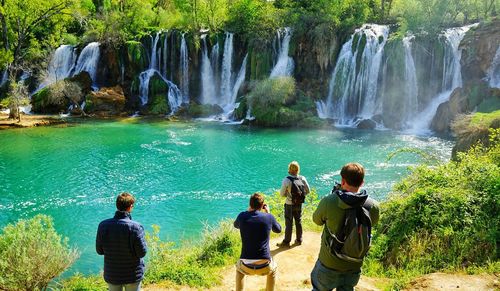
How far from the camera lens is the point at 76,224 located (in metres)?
15.4

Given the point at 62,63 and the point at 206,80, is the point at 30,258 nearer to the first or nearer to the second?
the point at 206,80

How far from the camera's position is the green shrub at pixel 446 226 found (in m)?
7.32

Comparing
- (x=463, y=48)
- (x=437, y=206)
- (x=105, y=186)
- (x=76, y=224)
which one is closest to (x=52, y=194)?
(x=105, y=186)

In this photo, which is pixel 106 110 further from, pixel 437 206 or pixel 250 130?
pixel 437 206

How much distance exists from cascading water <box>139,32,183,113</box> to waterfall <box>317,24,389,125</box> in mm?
13812

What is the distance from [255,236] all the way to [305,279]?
2.47 metres

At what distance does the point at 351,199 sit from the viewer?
437cm

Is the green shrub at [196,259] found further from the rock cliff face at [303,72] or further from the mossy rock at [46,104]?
the mossy rock at [46,104]

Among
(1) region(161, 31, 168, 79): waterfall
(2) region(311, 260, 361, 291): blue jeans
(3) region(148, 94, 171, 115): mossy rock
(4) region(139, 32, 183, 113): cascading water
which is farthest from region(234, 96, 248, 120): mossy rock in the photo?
(2) region(311, 260, 361, 291): blue jeans

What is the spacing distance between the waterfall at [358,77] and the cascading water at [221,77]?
8.79 metres

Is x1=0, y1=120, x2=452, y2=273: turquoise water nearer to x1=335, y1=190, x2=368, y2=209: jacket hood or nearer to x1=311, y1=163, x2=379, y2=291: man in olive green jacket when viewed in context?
x1=311, y1=163, x2=379, y2=291: man in olive green jacket

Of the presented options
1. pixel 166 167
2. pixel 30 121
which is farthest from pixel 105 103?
pixel 166 167

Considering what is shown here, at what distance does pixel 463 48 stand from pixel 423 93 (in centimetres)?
424

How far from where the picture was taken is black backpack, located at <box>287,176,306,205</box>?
854 cm
